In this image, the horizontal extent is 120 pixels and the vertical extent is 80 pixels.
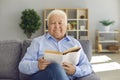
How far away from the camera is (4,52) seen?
7.72ft

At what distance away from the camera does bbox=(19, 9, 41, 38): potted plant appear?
645 cm

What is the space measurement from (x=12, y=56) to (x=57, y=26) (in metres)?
0.55

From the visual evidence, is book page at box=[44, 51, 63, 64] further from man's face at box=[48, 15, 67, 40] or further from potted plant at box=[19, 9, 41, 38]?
potted plant at box=[19, 9, 41, 38]

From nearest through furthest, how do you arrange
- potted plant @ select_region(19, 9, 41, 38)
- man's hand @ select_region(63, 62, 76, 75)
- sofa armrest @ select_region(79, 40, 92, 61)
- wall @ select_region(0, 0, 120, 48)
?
man's hand @ select_region(63, 62, 76, 75) → sofa armrest @ select_region(79, 40, 92, 61) → potted plant @ select_region(19, 9, 41, 38) → wall @ select_region(0, 0, 120, 48)

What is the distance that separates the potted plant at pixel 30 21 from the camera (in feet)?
21.1

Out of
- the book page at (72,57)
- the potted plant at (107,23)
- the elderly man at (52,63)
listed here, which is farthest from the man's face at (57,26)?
the potted plant at (107,23)

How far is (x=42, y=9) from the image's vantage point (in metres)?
6.84

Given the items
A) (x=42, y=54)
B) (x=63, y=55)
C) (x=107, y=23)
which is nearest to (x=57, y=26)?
(x=42, y=54)

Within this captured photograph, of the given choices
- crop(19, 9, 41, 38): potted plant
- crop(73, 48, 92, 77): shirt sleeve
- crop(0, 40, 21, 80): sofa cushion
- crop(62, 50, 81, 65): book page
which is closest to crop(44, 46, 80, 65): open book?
crop(62, 50, 81, 65): book page

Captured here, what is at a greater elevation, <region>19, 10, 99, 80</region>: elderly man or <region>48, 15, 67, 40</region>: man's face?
<region>48, 15, 67, 40</region>: man's face

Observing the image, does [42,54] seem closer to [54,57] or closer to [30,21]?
[54,57]

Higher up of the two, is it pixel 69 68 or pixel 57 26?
pixel 57 26

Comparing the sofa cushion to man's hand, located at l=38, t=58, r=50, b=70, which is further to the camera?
the sofa cushion

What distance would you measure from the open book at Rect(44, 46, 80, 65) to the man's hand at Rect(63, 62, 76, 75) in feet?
0.12
